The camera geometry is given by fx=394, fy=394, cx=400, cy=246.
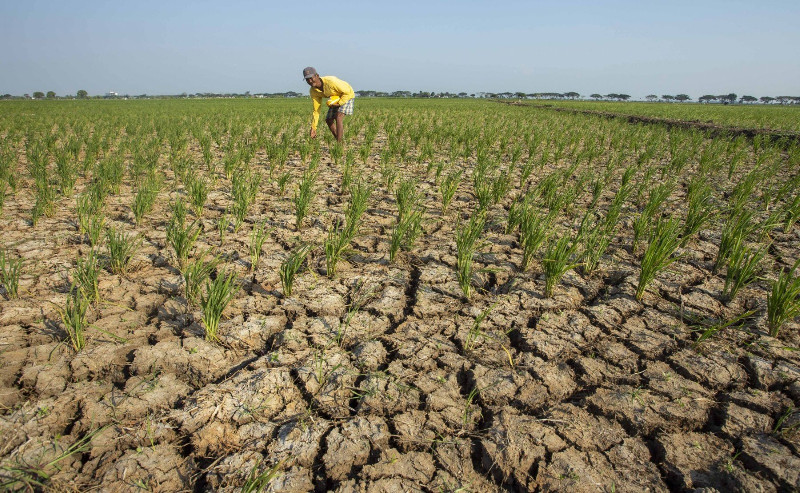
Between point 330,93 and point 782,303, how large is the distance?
17.2 ft

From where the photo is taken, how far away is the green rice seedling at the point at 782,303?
1883mm

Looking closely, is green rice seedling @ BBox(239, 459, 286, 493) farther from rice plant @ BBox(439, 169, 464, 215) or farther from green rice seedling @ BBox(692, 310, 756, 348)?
rice plant @ BBox(439, 169, 464, 215)

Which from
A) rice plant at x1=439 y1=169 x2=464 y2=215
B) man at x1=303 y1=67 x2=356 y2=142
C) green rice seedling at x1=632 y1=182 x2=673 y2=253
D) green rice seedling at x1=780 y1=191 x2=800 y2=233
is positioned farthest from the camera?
man at x1=303 y1=67 x2=356 y2=142

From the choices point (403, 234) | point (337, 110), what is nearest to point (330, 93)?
point (337, 110)

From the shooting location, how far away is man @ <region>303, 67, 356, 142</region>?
5.32 metres

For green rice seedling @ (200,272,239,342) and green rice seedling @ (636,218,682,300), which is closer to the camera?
green rice seedling @ (200,272,239,342)

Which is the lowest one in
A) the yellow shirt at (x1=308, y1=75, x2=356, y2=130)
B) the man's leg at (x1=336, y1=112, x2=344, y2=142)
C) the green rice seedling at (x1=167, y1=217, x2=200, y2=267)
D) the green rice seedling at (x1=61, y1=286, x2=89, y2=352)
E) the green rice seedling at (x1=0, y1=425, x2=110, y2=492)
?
the green rice seedling at (x1=0, y1=425, x2=110, y2=492)

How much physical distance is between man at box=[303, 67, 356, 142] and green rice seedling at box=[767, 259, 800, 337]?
16.3 feet

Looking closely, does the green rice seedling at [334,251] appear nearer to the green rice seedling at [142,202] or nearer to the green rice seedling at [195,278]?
the green rice seedling at [195,278]

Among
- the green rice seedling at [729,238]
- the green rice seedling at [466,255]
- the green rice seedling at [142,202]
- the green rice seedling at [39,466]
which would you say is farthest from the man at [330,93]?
the green rice seedling at [39,466]

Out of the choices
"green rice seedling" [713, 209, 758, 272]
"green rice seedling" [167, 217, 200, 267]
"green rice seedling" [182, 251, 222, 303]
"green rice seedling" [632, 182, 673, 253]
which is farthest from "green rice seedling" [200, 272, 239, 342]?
"green rice seedling" [713, 209, 758, 272]

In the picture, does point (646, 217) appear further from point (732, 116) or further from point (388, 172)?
point (732, 116)

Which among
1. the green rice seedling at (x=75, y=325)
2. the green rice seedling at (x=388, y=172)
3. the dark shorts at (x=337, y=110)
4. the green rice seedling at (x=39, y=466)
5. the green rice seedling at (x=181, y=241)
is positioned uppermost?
the dark shorts at (x=337, y=110)

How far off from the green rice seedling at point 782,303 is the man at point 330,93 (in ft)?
16.3
